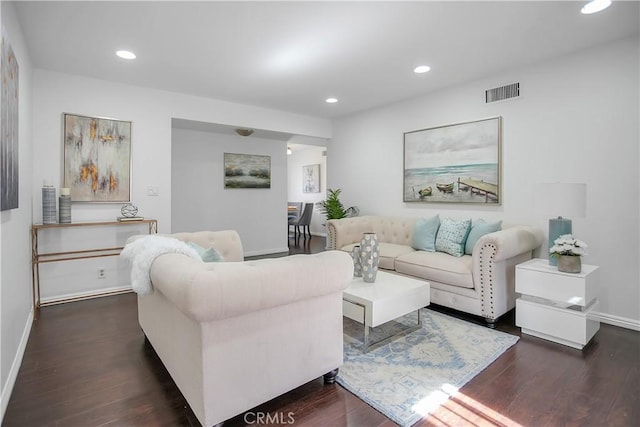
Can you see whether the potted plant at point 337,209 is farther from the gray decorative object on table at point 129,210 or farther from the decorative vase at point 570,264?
the decorative vase at point 570,264

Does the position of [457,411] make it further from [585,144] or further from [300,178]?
[300,178]

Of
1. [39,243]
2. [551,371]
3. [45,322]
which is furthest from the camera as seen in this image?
[39,243]

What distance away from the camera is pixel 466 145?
392 cm

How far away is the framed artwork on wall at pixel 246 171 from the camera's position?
584 centimetres

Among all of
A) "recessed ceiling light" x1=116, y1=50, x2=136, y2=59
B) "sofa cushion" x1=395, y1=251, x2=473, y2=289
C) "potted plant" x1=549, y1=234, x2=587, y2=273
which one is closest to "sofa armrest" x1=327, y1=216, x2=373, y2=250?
"sofa cushion" x1=395, y1=251, x2=473, y2=289

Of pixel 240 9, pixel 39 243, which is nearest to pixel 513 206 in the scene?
pixel 240 9

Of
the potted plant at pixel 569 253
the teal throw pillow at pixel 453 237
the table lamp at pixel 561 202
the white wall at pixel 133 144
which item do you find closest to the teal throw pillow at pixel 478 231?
the teal throw pillow at pixel 453 237

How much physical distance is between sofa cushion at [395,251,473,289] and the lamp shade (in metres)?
0.79

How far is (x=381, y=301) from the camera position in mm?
2322

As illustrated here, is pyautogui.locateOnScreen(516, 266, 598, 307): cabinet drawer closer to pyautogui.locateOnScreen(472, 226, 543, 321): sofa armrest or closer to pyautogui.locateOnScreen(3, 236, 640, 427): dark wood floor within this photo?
pyautogui.locateOnScreen(472, 226, 543, 321): sofa armrest

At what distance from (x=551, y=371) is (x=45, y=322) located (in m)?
4.01

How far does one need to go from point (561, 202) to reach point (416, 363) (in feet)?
5.63

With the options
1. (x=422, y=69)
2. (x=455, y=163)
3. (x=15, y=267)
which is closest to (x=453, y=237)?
(x=455, y=163)

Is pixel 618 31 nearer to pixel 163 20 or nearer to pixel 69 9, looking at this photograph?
pixel 163 20
